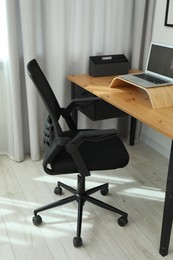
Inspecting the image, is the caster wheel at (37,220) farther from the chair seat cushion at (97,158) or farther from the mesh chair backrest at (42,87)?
the mesh chair backrest at (42,87)

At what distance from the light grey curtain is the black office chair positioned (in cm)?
63

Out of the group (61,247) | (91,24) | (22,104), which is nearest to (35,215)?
(61,247)

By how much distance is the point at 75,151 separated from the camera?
161 cm

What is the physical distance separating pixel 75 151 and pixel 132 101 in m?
0.63

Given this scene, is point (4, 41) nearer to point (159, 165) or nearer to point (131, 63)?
point (131, 63)

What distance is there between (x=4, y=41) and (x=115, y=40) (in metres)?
0.99

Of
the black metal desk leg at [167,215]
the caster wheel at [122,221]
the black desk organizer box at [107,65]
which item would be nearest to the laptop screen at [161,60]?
the black desk organizer box at [107,65]

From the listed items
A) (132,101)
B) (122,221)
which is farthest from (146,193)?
(132,101)

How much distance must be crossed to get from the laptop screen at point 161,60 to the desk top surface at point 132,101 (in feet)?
0.64

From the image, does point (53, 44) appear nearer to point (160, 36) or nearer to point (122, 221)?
point (160, 36)

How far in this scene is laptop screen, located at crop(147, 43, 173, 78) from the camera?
82.4 inches

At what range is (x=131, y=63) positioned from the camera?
2.88 m

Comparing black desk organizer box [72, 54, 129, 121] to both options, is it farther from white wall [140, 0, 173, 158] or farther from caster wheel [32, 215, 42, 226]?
caster wheel [32, 215, 42, 226]

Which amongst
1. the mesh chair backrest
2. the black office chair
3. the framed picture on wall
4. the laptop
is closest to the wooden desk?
the laptop
